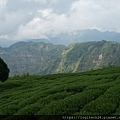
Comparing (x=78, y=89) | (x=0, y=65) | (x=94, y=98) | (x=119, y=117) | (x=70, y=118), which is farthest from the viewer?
(x=0, y=65)

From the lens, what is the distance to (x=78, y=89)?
129 ft

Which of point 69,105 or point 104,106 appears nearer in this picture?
point 104,106

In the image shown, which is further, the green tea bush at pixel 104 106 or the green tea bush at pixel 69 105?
the green tea bush at pixel 69 105

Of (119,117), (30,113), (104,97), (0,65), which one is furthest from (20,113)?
(0,65)

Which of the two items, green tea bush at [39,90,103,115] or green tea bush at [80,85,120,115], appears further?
green tea bush at [39,90,103,115]

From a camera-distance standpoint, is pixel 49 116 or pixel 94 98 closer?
pixel 49 116

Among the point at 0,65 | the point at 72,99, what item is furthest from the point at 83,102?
the point at 0,65

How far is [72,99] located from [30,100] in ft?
26.6

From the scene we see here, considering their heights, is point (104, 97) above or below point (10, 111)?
above

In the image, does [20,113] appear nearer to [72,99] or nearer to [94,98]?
[72,99]

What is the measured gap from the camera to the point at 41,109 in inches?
1184

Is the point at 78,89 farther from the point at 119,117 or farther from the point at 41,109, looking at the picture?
the point at 119,117

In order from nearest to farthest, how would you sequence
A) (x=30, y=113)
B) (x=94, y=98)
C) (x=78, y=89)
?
(x=30, y=113) < (x=94, y=98) < (x=78, y=89)

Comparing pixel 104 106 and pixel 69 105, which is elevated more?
pixel 104 106
